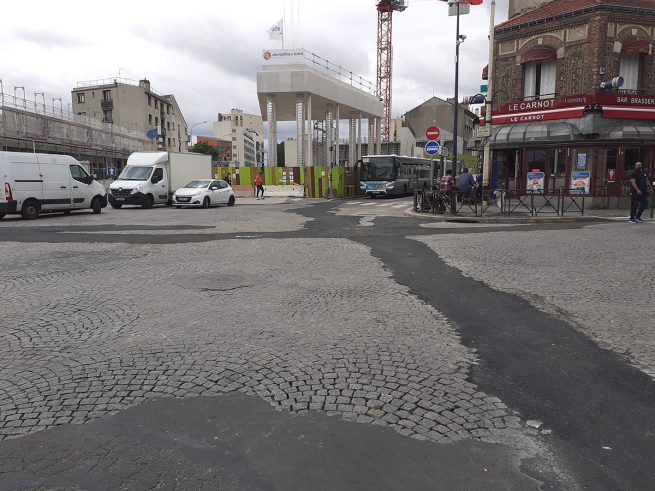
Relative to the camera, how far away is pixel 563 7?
77.2 ft

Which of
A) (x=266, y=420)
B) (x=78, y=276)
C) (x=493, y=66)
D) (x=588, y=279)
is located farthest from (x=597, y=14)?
(x=266, y=420)

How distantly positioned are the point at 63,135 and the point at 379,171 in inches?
1102

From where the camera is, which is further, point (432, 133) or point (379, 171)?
point (379, 171)

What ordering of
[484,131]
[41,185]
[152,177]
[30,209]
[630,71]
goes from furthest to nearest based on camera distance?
[152,177]
[484,131]
[630,71]
[41,185]
[30,209]

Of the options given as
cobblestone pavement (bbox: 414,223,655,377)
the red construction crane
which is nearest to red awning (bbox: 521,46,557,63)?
cobblestone pavement (bbox: 414,223,655,377)

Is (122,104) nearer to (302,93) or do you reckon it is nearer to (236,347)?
(302,93)

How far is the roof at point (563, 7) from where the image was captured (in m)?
22.0

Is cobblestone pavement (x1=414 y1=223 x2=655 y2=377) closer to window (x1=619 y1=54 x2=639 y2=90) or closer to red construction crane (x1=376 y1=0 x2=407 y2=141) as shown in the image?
window (x1=619 y1=54 x2=639 y2=90)

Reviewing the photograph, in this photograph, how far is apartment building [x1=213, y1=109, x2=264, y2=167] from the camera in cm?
15500

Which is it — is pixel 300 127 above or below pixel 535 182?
above

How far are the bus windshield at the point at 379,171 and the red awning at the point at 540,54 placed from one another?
13693 millimetres

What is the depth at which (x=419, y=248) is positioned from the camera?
37.3 feet

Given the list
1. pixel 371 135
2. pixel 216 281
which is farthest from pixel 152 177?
pixel 371 135

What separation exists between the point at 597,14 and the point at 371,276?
20169 mm
